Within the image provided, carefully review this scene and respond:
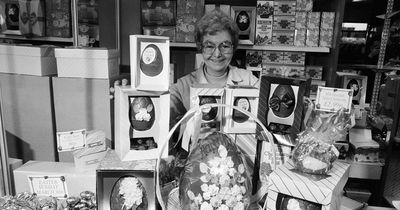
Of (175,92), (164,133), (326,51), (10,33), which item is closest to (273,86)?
(164,133)

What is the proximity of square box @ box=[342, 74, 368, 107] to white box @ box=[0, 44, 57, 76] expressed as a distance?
2.14 metres

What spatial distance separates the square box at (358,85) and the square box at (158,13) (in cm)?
149

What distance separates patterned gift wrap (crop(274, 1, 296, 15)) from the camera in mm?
2305

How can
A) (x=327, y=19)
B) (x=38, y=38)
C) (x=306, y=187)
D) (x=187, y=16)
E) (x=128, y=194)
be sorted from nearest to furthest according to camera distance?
(x=306, y=187) → (x=128, y=194) → (x=327, y=19) → (x=187, y=16) → (x=38, y=38)

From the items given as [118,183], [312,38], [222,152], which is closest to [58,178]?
[118,183]

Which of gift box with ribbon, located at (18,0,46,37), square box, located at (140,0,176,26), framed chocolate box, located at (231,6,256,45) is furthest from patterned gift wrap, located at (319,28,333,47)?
gift box with ribbon, located at (18,0,46,37)

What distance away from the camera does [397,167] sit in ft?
8.57

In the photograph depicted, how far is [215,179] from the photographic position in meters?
Result: 0.86

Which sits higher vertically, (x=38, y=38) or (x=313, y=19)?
(x=313, y=19)

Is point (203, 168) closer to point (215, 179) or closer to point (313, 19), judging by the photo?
point (215, 179)

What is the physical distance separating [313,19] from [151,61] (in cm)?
166

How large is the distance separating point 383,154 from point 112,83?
226 cm

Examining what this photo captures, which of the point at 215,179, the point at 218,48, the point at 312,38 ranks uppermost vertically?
the point at 312,38

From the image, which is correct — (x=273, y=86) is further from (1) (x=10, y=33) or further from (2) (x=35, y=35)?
(1) (x=10, y=33)
